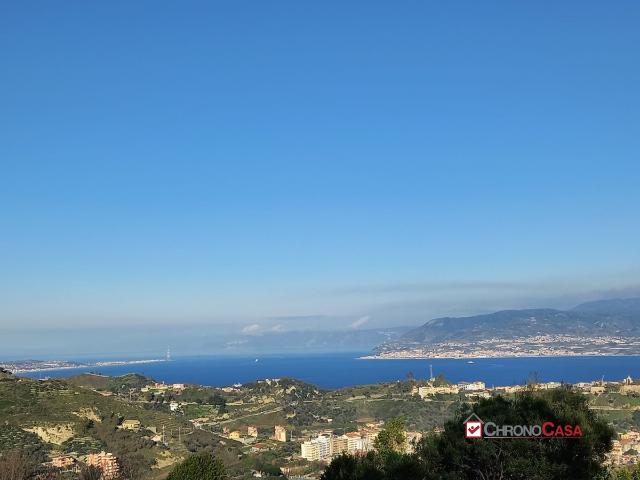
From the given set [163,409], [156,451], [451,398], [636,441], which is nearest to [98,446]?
[156,451]

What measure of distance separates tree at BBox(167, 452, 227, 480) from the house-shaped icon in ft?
44.9

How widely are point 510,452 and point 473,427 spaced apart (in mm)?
1324

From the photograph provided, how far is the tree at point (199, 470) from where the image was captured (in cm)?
2577

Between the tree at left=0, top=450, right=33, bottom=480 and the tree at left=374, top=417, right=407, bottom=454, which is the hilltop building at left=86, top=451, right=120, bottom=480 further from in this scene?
the tree at left=374, top=417, right=407, bottom=454

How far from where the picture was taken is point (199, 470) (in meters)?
26.1

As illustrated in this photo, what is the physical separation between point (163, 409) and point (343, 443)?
27.2 meters

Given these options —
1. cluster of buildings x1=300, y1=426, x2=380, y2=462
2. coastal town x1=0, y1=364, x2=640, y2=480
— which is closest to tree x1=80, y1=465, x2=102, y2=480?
coastal town x1=0, y1=364, x2=640, y2=480

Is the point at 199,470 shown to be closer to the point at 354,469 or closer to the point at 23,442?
the point at 354,469

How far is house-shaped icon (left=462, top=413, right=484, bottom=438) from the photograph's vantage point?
51.7 ft

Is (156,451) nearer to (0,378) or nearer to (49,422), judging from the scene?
(49,422)

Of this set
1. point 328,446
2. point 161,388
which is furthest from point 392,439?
point 161,388

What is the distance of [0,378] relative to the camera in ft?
187

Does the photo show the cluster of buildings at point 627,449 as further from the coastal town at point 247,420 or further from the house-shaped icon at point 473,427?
the house-shaped icon at point 473,427

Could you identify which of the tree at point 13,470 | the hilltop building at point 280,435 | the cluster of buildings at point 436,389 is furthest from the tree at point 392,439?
the cluster of buildings at point 436,389
